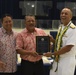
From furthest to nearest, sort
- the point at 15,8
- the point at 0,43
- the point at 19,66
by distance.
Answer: the point at 15,8 < the point at 19,66 < the point at 0,43

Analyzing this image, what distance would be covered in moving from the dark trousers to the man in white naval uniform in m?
0.18

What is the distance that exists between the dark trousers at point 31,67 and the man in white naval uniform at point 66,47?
180 millimetres

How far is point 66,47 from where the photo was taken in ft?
8.80

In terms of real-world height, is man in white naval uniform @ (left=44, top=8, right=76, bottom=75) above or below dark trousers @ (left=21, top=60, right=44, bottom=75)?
above

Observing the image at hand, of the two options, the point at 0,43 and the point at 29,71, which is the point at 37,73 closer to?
the point at 29,71

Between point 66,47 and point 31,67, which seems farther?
point 31,67

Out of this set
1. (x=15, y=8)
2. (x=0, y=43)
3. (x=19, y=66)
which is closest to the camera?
(x=0, y=43)

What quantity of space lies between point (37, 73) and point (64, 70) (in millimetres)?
325

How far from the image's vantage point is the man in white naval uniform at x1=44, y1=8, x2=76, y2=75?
106 inches

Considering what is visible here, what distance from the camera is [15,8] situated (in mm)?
5074

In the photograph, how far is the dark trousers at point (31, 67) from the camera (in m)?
2.79

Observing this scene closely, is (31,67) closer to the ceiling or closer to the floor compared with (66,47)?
closer to the floor

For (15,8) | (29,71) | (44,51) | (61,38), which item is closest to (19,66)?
(29,71)

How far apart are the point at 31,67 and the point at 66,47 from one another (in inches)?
18.9
